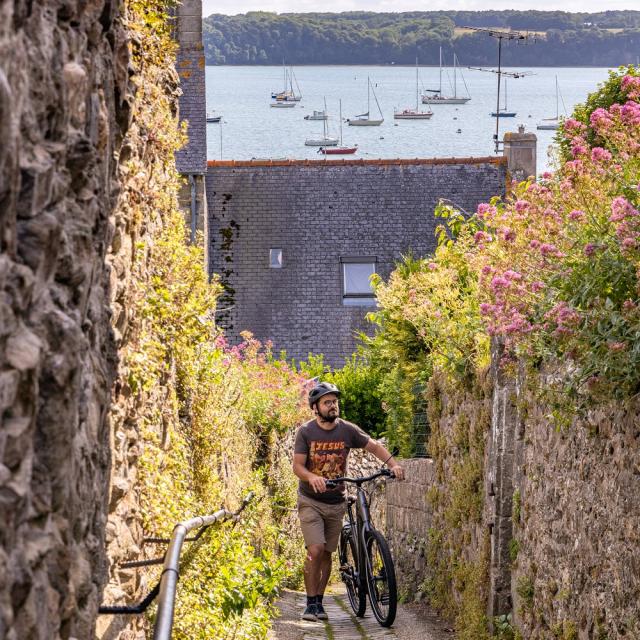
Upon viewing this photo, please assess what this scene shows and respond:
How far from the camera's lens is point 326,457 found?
10258 millimetres

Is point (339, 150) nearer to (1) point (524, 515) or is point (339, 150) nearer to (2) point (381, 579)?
(2) point (381, 579)

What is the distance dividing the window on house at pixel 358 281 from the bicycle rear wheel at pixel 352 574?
46.3ft

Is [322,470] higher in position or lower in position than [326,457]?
lower

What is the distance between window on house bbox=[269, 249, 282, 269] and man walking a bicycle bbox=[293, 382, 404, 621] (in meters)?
15.1

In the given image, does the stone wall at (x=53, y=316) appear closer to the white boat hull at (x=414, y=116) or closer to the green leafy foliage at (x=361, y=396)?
the green leafy foliage at (x=361, y=396)

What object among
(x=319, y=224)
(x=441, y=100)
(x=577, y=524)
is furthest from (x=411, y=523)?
(x=441, y=100)

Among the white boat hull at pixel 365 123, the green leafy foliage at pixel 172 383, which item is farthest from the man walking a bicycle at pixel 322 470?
the white boat hull at pixel 365 123

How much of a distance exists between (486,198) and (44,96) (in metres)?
23.1

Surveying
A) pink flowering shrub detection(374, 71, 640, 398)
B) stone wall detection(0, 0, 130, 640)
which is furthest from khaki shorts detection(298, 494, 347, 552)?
stone wall detection(0, 0, 130, 640)

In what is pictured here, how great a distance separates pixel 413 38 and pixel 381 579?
242ft

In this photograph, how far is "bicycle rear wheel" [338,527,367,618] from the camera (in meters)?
10.6

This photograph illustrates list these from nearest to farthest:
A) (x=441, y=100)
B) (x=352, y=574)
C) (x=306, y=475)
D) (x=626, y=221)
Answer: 1. (x=626, y=221)
2. (x=306, y=475)
3. (x=352, y=574)
4. (x=441, y=100)

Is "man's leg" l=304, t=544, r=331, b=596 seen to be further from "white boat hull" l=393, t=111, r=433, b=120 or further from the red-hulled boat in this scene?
"white boat hull" l=393, t=111, r=433, b=120

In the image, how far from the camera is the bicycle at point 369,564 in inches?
390
